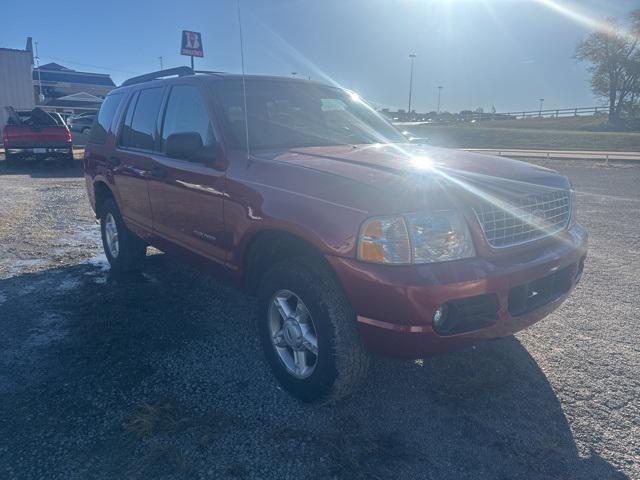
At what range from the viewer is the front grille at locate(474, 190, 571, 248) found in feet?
9.06

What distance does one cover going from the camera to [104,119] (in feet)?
18.2

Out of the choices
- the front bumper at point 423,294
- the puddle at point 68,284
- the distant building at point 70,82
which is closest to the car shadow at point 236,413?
the front bumper at point 423,294

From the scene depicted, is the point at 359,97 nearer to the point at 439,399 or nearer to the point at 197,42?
the point at 439,399

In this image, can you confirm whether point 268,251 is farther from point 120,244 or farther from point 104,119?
point 104,119

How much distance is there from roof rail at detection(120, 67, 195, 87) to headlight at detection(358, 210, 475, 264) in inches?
103

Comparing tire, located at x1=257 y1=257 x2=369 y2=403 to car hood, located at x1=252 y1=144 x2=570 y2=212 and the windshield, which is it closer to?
car hood, located at x1=252 y1=144 x2=570 y2=212

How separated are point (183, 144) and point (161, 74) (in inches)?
74.6

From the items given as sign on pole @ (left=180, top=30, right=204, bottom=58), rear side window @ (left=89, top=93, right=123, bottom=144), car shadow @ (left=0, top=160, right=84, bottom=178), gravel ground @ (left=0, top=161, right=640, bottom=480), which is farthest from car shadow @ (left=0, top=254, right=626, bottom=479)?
car shadow @ (left=0, top=160, right=84, bottom=178)

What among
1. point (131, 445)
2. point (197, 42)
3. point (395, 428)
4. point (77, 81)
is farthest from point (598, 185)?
point (77, 81)

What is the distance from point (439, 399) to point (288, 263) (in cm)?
122

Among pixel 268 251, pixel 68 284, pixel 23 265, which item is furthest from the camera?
pixel 23 265

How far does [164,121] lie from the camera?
429cm

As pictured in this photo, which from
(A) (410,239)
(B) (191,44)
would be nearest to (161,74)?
(A) (410,239)

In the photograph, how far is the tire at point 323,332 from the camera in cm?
274
